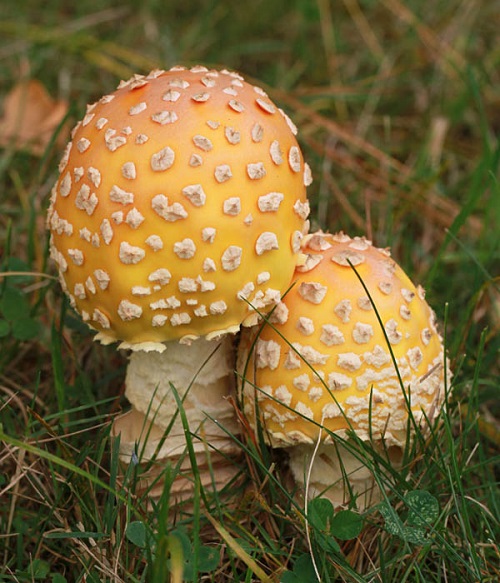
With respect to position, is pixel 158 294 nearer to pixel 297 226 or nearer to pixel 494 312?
pixel 297 226

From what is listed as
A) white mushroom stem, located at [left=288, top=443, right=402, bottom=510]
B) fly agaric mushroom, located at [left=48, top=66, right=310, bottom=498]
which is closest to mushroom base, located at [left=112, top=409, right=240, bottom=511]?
white mushroom stem, located at [left=288, top=443, right=402, bottom=510]

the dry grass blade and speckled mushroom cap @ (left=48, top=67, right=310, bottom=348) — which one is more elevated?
speckled mushroom cap @ (left=48, top=67, right=310, bottom=348)

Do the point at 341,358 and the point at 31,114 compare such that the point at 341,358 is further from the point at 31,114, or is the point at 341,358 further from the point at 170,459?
the point at 31,114

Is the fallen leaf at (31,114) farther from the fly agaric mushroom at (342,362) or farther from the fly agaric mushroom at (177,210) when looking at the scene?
the fly agaric mushroom at (342,362)

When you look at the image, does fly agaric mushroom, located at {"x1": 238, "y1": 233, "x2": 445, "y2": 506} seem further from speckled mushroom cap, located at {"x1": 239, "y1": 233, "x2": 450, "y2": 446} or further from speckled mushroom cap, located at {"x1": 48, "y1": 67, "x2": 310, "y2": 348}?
speckled mushroom cap, located at {"x1": 48, "y1": 67, "x2": 310, "y2": 348}

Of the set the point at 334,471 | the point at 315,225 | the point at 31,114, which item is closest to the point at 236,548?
the point at 334,471

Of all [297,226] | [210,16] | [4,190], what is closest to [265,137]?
[297,226]

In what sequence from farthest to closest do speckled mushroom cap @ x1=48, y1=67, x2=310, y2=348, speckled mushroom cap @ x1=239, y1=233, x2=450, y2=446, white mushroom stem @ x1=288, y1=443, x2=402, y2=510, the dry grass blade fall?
white mushroom stem @ x1=288, y1=443, x2=402, y2=510 → speckled mushroom cap @ x1=239, y1=233, x2=450, y2=446 → speckled mushroom cap @ x1=48, y1=67, x2=310, y2=348 → the dry grass blade
